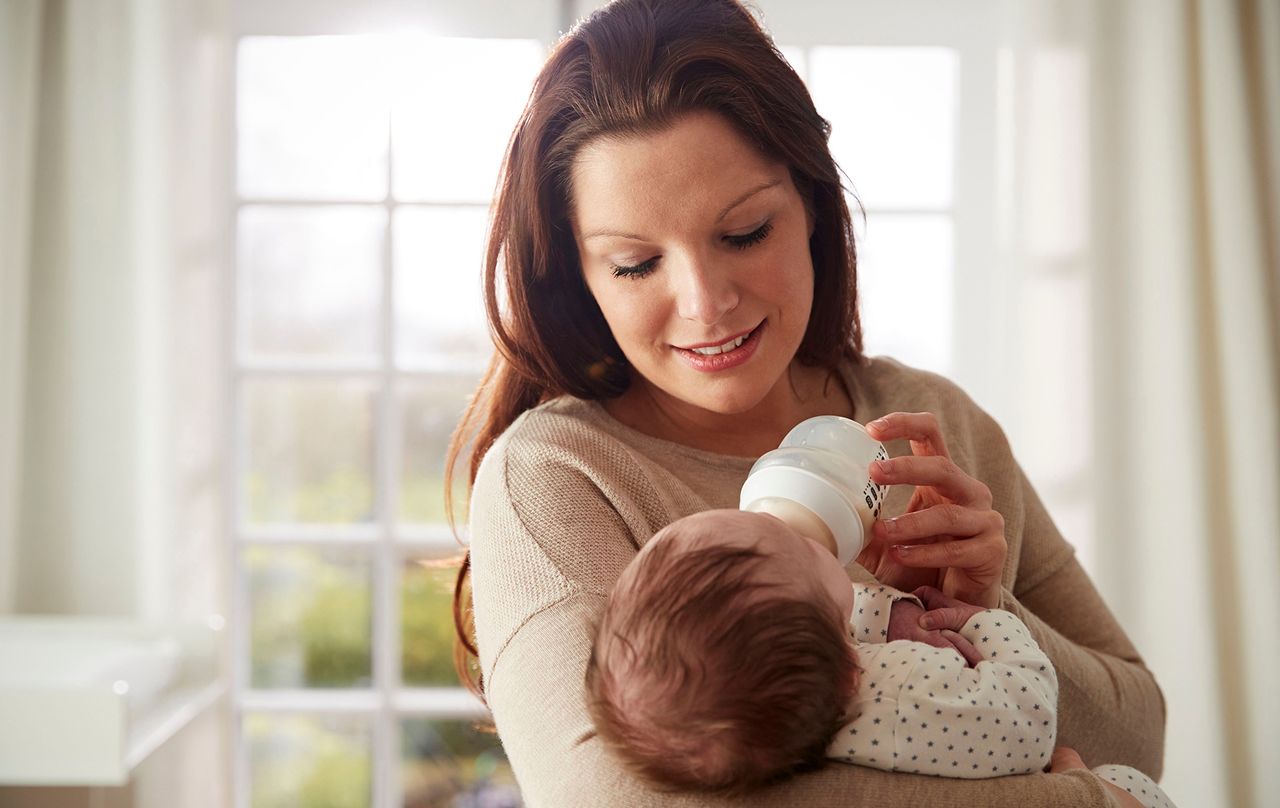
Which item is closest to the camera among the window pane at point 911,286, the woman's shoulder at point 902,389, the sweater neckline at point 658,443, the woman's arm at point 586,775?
the woman's arm at point 586,775

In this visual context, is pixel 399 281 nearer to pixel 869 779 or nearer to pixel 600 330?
pixel 600 330

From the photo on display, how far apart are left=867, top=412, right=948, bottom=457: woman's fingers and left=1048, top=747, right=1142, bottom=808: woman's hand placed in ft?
0.94

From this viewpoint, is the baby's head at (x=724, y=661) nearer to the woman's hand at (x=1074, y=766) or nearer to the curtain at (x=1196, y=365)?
the woman's hand at (x=1074, y=766)

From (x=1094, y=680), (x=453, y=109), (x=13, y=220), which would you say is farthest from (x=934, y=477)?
(x=13, y=220)

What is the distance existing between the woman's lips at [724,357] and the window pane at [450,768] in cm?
195

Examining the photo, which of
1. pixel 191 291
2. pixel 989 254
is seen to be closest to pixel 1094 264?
pixel 989 254

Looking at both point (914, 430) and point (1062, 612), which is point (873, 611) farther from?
point (1062, 612)

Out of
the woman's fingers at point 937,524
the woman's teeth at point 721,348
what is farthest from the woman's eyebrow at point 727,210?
the woman's fingers at point 937,524

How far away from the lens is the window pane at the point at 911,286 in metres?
2.85

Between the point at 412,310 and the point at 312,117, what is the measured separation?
540 millimetres

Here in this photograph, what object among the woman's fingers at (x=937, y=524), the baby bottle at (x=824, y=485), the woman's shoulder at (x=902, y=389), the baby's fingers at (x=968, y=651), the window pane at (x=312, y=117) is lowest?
the baby's fingers at (x=968, y=651)

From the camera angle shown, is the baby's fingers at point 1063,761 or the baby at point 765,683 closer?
the baby at point 765,683

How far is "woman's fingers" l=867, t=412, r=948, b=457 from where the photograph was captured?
102 centimetres

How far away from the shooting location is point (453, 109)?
276cm
